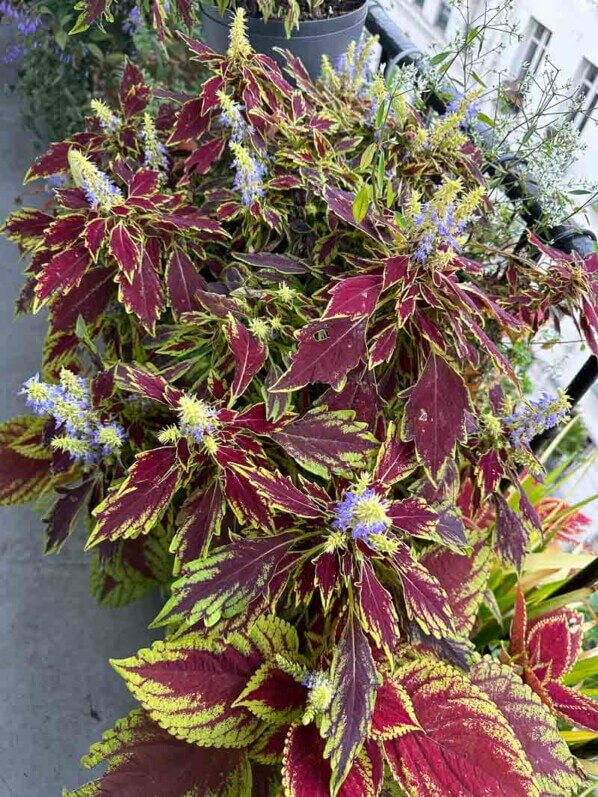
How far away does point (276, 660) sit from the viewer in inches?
29.6

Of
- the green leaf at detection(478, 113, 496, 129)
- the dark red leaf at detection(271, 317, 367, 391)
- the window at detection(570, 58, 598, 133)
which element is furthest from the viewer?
the window at detection(570, 58, 598, 133)

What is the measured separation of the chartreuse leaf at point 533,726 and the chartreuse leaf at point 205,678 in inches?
10.1

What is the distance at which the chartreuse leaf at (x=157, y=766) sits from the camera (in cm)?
72

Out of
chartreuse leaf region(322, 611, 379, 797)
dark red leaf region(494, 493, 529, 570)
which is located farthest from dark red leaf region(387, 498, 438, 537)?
dark red leaf region(494, 493, 529, 570)

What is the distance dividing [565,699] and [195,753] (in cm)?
50

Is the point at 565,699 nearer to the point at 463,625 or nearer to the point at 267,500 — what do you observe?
the point at 463,625

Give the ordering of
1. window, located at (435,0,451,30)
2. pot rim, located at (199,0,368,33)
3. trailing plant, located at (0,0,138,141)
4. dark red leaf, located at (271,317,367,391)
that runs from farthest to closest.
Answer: trailing plant, located at (0,0,138,141) → window, located at (435,0,451,30) → pot rim, located at (199,0,368,33) → dark red leaf, located at (271,317,367,391)

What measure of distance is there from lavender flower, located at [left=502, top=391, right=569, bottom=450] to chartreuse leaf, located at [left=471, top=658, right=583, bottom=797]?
0.95ft

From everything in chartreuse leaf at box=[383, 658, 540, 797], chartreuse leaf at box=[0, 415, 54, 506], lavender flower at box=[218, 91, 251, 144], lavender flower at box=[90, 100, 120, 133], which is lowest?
chartreuse leaf at box=[0, 415, 54, 506]

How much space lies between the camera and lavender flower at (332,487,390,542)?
60 cm

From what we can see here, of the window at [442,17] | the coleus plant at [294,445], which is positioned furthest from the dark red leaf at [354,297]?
the window at [442,17]

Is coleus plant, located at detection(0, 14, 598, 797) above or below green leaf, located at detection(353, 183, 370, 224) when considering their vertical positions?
below

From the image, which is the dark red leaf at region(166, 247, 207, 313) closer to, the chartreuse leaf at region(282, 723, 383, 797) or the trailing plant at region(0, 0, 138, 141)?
the chartreuse leaf at region(282, 723, 383, 797)

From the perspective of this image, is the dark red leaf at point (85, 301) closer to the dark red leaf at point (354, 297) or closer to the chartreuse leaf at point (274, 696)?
the dark red leaf at point (354, 297)
